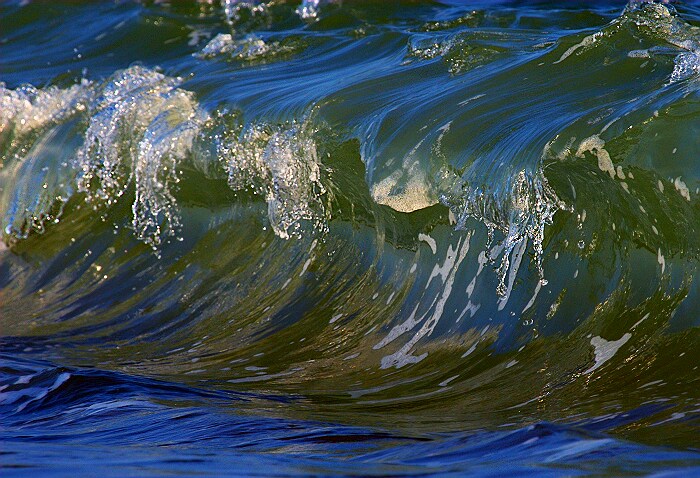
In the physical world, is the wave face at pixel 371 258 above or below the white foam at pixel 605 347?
above

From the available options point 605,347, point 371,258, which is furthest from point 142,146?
point 605,347

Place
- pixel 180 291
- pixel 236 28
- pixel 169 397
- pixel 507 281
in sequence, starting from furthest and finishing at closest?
pixel 236 28 → pixel 180 291 → pixel 507 281 → pixel 169 397

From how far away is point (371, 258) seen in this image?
14.9ft

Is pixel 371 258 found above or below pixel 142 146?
below

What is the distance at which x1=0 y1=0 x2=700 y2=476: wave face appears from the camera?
2855mm

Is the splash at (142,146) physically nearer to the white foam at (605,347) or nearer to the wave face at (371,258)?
the wave face at (371,258)

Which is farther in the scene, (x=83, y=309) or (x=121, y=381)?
(x=83, y=309)

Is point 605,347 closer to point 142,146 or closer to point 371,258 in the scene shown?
point 371,258

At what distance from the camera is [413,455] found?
2.40m

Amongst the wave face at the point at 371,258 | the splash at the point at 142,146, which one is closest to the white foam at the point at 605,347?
the wave face at the point at 371,258

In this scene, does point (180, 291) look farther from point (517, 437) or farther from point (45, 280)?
point (517, 437)

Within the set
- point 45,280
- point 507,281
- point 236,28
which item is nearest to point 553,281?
point 507,281

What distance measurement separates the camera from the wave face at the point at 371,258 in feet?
9.37

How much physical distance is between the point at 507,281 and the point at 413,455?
1.57 m
